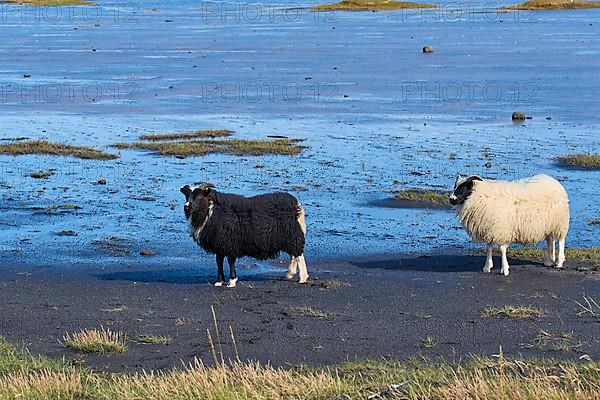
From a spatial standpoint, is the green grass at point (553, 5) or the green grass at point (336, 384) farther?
the green grass at point (553, 5)

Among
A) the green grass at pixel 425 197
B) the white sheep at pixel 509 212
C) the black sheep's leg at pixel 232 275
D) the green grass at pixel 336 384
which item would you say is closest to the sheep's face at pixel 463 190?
the white sheep at pixel 509 212

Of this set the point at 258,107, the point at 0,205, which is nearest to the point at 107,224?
the point at 0,205

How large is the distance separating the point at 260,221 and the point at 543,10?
80204mm

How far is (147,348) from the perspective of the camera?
11.2 meters

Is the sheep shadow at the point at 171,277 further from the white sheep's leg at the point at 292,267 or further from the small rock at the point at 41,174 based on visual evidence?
the small rock at the point at 41,174

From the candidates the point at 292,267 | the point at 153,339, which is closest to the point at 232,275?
the point at 292,267

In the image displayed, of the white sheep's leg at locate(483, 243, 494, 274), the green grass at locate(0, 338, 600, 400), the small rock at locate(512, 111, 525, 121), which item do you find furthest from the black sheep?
the small rock at locate(512, 111, 525, 121)

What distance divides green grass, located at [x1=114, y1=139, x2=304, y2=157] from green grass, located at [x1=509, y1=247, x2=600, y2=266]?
867 cm

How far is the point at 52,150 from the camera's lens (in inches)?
953

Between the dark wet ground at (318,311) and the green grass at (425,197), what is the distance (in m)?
3.47

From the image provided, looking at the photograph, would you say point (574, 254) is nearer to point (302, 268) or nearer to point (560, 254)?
point (560, 254)

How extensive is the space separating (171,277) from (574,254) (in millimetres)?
5246

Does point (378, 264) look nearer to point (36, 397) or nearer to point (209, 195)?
point (209, 195)

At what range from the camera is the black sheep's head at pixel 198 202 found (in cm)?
1402
